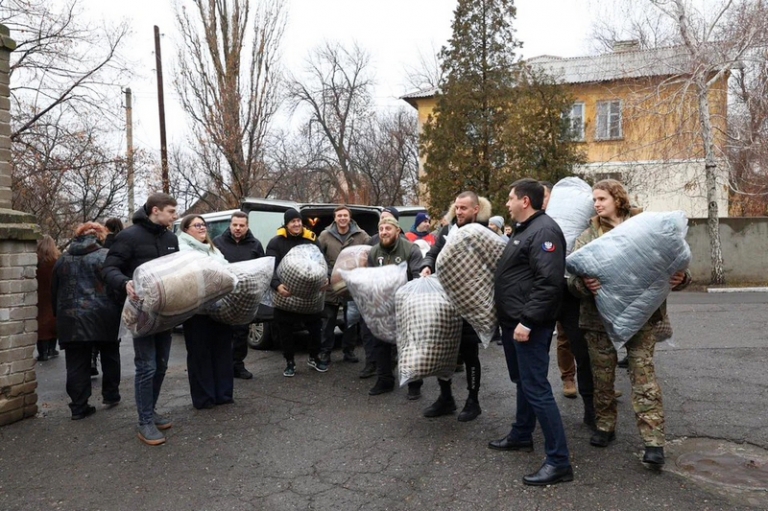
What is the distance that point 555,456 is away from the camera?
334 centimetres

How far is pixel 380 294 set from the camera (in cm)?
498

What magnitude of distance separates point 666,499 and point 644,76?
1360 centimetres

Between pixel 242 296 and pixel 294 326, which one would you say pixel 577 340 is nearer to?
pixel 242 296

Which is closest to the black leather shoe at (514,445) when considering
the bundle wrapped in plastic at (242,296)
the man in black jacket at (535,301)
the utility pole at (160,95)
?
the man in black jacket at (535,301)

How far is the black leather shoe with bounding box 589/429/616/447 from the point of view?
3830mm

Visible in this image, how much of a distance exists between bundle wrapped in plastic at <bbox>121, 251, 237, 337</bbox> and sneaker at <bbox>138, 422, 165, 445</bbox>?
0.71 meters

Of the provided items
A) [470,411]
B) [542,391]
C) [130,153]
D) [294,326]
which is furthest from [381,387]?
[130,153]

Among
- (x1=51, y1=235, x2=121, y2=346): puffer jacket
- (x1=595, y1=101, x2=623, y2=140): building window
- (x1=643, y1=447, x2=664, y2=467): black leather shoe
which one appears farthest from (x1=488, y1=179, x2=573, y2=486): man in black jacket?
(x1=595, y1=101, x2=623, y2=140): building window

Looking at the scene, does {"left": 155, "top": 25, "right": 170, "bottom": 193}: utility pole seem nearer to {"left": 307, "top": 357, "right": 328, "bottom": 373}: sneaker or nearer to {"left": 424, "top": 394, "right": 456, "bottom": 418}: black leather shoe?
{"left": 307, "top": 357, "right": 328, "bottom": 373}: sneaker

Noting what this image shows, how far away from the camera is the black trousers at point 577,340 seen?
13.5ft

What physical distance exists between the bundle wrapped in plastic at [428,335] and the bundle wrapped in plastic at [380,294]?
1.81 ft

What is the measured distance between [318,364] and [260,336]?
5.26 ft

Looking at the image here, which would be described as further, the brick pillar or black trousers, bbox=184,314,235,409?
black trousers, bbox=184,314,235,409

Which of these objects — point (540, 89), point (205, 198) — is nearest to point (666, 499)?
point (540, 89)
